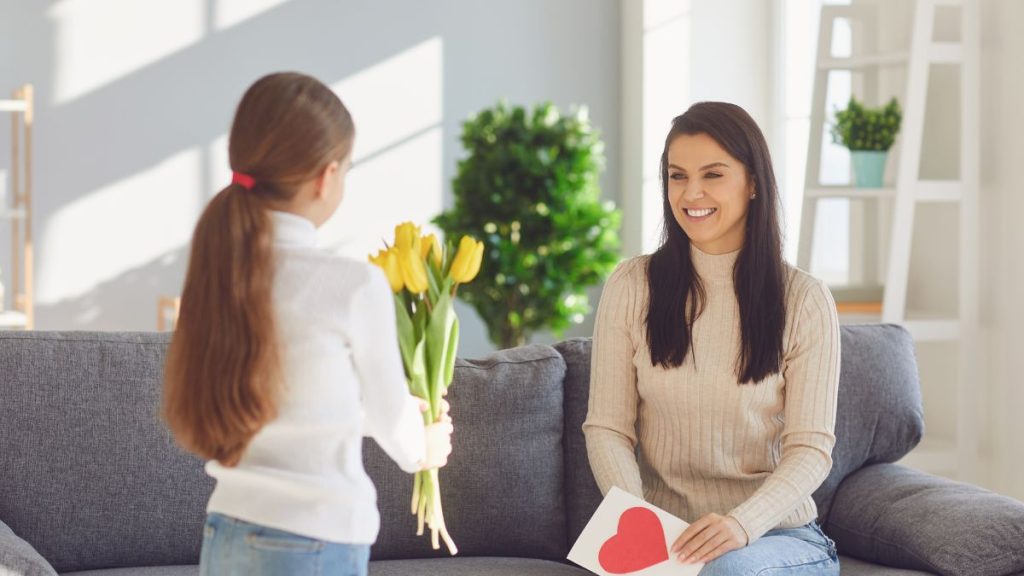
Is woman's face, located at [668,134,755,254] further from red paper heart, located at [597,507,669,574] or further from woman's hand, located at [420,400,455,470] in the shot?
woman's hand, located at [420,400,455,470]

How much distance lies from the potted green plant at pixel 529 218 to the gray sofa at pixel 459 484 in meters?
2.56

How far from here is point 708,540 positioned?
198cm

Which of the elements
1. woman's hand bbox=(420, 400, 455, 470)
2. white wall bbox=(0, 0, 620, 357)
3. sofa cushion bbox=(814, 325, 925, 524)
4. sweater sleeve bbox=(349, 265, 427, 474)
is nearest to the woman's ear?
sweater sleeve bbox=(349, 265, 427, 474)

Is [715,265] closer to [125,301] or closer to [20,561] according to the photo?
[20,561]

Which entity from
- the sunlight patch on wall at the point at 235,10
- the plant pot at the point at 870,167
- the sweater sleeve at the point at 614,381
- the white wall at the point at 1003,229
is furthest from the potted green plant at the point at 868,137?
the sunlight patch on wall at the point at 235,10

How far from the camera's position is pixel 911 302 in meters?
3.98

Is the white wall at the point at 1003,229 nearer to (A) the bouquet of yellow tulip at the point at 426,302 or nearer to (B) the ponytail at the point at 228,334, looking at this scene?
(A) the bouquet of yellow tulip at the point at 426,302

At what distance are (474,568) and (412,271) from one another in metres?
0.86

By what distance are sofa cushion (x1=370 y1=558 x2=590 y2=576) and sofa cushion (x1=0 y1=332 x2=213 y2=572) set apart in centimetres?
37

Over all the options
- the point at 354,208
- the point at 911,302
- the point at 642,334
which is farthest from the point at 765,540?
the point at 354,208

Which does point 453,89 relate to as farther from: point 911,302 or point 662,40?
point 911,302

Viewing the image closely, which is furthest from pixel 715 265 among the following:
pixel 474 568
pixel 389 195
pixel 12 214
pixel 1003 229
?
pixel 389 195

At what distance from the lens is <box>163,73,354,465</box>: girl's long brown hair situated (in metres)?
1.35

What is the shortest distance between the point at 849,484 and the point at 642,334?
0.60m
